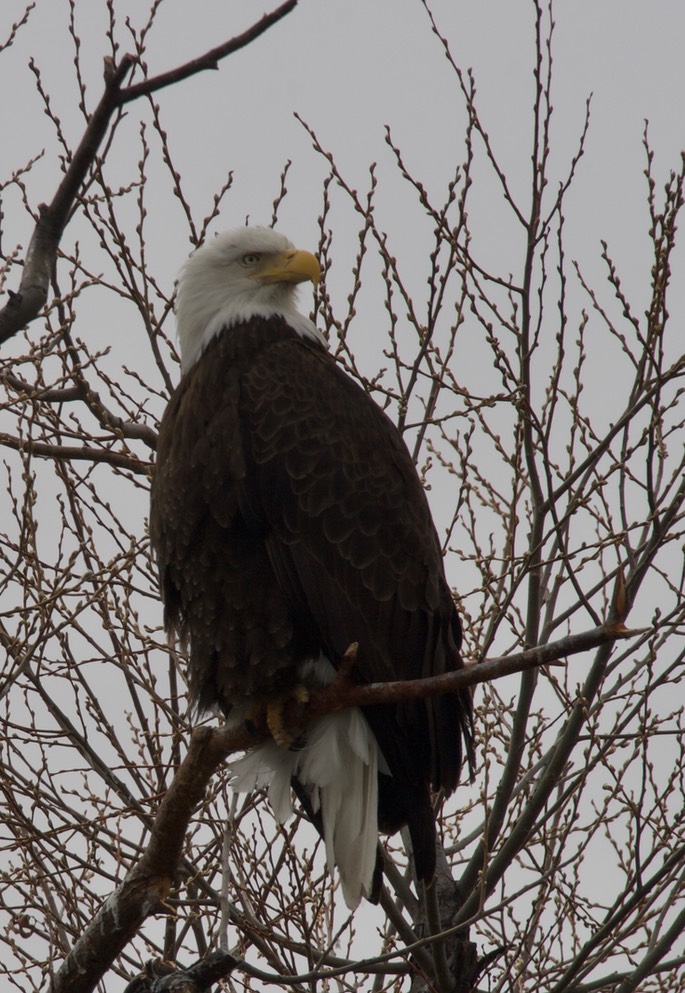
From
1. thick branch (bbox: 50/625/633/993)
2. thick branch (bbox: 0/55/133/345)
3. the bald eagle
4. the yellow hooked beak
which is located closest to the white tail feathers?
the bald eagle

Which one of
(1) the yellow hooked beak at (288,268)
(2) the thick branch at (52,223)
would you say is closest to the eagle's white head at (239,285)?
(1) the yellow hooked beak at (288,268)

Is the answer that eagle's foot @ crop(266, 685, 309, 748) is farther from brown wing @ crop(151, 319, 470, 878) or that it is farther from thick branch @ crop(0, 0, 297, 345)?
thick branch @ crop(0, 0, 297, 345)

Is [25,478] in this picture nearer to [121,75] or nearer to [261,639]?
[261,639]

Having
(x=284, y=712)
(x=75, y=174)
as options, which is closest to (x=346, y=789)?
(x=284, y=712)

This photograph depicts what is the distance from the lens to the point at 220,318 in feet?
14.7

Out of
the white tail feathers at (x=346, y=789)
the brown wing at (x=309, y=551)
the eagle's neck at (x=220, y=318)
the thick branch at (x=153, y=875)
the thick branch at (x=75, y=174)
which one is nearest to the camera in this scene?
the thick branch at (x=75, y=174)

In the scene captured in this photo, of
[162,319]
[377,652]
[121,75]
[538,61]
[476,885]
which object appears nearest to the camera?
[121,75]

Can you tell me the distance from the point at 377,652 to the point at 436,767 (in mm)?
424

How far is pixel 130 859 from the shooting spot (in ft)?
15.1

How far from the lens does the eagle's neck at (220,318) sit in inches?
176

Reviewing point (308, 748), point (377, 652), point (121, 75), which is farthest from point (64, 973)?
point (121, 75)

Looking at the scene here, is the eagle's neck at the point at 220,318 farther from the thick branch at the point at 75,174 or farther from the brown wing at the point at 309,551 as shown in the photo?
the thick branch at the point at 75,174

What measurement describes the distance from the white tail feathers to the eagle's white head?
1.40 metres

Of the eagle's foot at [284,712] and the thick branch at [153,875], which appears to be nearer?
the thick branch at [153,875]
